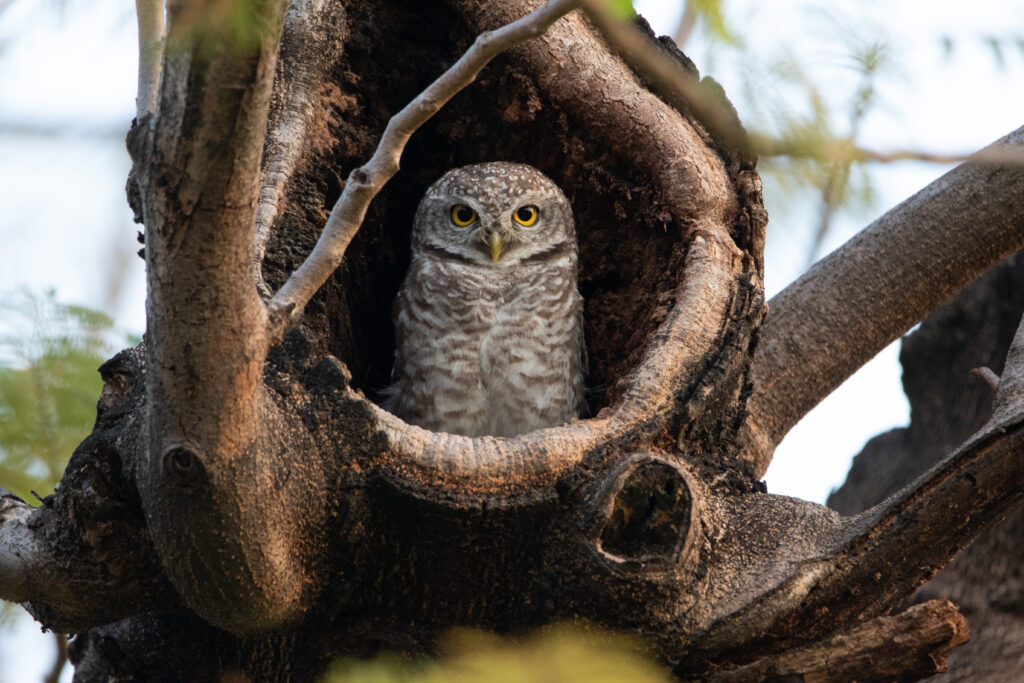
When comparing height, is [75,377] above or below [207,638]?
above

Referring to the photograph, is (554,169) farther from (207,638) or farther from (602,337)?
(207,638)

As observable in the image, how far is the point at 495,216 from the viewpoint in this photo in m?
3.92

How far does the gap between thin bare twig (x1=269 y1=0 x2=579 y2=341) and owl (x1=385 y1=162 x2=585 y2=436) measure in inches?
76.0

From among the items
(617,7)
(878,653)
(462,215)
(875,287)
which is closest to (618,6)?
(617,7)

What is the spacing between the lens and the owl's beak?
394cm

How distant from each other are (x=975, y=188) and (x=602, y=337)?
140 cm

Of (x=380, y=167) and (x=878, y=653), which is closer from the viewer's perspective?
(x=380, y=167)

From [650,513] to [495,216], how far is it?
195cm

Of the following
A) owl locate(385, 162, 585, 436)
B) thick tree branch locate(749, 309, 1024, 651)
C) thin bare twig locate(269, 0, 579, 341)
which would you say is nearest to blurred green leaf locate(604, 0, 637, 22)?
thin bare twig locate(269, 0, 579, 341)

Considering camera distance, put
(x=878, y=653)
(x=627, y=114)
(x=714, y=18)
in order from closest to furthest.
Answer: (x=714, y=18), (x=878, y=653), (x=627, y=114)

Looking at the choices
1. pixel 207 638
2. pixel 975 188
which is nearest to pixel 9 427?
pixel 207 638

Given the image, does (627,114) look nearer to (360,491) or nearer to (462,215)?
(462,215)

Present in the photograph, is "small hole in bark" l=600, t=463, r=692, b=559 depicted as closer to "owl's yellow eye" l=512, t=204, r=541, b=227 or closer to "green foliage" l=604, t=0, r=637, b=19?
"green foliage" l=604, t=0, r=637, b=19

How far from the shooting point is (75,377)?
3.36 meters
